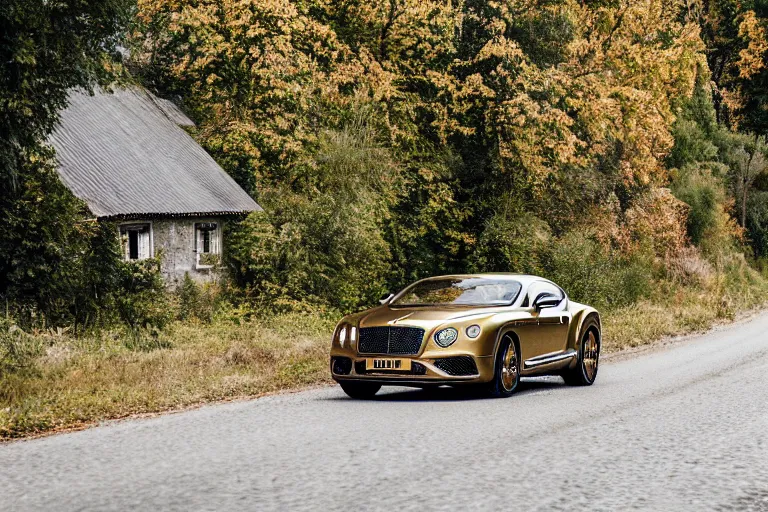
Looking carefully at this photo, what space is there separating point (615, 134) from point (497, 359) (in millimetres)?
24313

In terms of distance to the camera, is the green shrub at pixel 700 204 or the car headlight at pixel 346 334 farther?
the green shrub at pixel 700 204

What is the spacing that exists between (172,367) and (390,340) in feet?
13.1

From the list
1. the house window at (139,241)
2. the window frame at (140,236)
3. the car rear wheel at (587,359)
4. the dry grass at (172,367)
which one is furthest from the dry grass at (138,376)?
the house window at (139,241)

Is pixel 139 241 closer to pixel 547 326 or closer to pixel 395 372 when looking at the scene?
pixel 547 326

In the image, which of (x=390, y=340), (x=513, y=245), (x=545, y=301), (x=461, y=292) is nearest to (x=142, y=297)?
(x=461, y=292)

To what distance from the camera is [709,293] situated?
37844mm

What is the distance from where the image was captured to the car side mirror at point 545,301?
13.8m

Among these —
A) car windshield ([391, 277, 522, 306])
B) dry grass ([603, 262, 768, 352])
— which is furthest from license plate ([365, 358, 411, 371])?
dry grass ([603, 262, 768, 352])

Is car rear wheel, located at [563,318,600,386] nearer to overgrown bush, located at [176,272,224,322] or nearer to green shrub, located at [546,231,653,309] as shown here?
overgrown bush, located at [176,272,224,322]

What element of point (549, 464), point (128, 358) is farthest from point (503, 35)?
point (549, 464)

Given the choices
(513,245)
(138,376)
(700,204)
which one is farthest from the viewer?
(700,204)

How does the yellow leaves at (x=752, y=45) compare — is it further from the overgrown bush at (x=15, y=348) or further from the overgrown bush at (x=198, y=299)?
the overgrown bush at (x=15, y=348)

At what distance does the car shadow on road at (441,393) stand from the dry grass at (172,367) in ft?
4.39

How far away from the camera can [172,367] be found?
15047 millimetres
